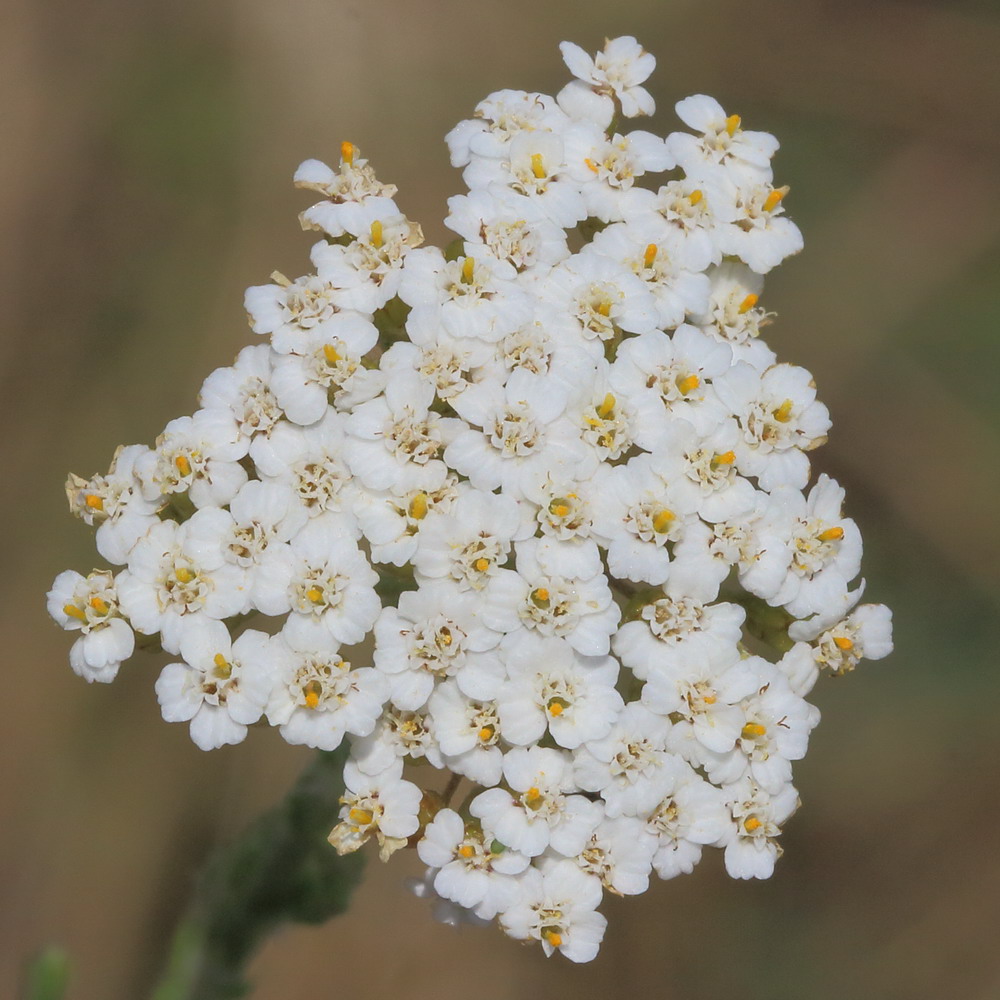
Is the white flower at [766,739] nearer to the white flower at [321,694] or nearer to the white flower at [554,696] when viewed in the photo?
the white flower at [554,696]

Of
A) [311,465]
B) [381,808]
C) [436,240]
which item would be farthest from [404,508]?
[436,240]

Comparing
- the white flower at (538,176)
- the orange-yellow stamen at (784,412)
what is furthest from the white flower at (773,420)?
the white flower at (538,176)

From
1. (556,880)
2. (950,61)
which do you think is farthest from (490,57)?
(556,880)

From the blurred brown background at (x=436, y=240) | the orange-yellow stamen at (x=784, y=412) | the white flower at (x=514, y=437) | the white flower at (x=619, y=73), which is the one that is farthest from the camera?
the blurred brown background at (x=436, y=240)

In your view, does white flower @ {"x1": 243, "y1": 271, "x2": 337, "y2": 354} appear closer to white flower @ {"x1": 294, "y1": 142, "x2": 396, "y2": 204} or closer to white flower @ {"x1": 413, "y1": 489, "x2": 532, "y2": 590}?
white flower @ {"x1": 294, "y1": 142, "x2": 396, "y2": 204}

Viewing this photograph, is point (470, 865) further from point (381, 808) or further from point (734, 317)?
point (734, 317)

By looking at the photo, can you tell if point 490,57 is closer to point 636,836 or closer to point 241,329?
point 241,329
